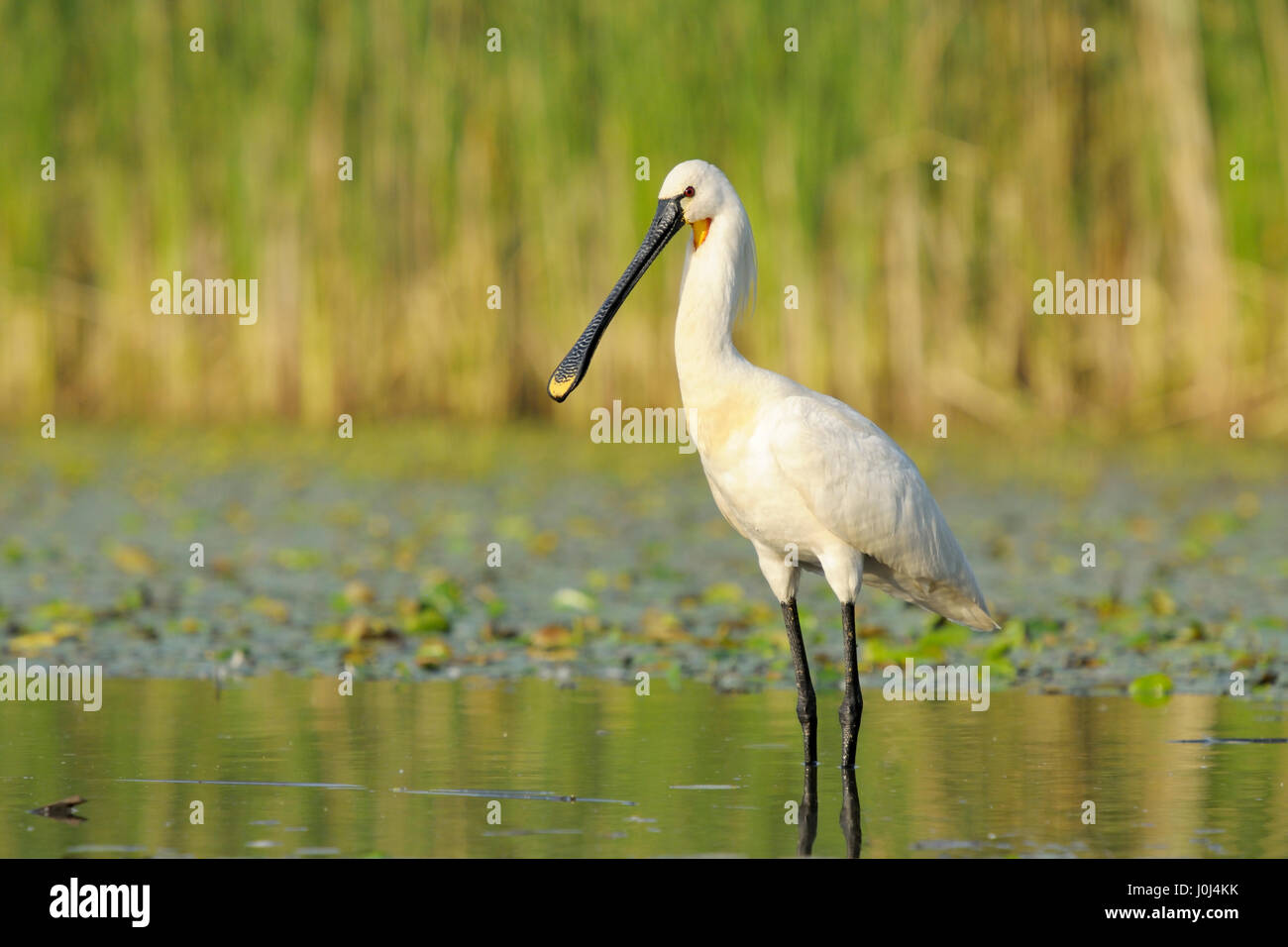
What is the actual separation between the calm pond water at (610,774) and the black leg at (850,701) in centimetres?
11

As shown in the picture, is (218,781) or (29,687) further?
(29,687)

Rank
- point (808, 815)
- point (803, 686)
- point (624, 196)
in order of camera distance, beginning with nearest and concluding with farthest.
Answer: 1. point (808, 815)
2. point (803, 686)
3. point (624, 196)

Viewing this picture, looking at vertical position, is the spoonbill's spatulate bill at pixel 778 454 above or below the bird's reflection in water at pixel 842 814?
above

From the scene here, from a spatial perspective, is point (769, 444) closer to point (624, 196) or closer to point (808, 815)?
point (808, 815)

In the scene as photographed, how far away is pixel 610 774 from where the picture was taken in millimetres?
6500

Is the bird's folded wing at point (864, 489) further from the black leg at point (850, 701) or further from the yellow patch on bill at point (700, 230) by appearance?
the yellow patch on bill at point (700, 230)

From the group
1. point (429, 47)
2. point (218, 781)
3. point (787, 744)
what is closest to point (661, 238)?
point (787, 744)

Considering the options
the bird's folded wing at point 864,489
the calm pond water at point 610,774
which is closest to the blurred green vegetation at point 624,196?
the calm pond water at point 610,774

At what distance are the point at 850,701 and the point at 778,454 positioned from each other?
90 cm

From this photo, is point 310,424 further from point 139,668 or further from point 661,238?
point 661,238

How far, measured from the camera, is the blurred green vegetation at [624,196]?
633 inches

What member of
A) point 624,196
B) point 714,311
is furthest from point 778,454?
point 624,196
